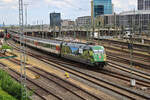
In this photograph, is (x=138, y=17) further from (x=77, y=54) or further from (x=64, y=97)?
(x=64, y=97)

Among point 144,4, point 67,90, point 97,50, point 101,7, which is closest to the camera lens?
point 67,90

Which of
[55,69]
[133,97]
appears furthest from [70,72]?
[133,97]

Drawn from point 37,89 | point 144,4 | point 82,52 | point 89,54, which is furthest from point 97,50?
point 144,4

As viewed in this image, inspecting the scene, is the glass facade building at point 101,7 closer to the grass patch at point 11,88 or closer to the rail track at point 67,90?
the rail track at point 67,90

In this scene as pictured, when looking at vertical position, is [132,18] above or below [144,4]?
below

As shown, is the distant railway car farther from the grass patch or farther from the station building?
the station building

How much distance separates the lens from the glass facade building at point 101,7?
146 metres

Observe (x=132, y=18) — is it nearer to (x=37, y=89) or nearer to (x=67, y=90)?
(x=67, y=90)

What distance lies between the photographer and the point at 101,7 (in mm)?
148750

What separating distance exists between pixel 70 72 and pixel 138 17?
73.3 metres

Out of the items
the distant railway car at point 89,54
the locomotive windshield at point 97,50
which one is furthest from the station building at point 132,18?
the locomotive windshield at point 97,50

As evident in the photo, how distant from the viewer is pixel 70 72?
85.3 feet

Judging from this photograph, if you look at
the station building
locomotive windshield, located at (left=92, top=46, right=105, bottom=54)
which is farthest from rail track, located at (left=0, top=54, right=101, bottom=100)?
the station building

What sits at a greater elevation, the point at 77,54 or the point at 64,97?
the point at 77,54
